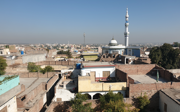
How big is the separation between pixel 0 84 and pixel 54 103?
4864mm

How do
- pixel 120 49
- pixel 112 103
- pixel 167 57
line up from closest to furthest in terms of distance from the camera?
pixel 112 103
pixel 167 57
pixel 120 49

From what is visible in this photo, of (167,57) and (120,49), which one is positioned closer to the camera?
(167,57)

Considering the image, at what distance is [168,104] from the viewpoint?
11.1m

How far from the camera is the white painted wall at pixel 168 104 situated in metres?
9.98

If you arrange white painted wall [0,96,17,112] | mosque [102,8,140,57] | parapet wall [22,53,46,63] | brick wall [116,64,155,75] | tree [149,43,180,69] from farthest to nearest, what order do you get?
1. mosque [102,8,140,57]
2. parapet wall [22,53,46,63]
3. tree [149,43,180,69]
4. brick wall [116,64,155,75]
5. white painted wall [0,96,17,112]

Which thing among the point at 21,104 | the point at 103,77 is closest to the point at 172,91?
the point at 103,77

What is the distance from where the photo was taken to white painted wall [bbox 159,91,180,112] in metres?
9.98

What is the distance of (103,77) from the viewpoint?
16547mm

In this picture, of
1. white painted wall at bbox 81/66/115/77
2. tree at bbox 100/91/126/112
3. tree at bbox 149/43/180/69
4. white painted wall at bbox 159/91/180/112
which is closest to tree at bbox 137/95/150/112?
white painted wall at bbox 159/91/180/112

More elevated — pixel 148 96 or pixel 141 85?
pixel 141 85

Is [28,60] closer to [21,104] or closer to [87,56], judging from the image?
[87,56]

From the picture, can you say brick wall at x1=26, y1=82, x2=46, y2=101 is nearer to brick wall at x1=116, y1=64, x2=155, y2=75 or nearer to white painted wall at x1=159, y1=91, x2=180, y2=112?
brick wall at x1=116, y1=64, x2=155, y2=75

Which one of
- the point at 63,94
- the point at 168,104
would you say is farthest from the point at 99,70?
the point at 168,104

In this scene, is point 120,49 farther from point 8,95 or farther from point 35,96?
point 8,95
